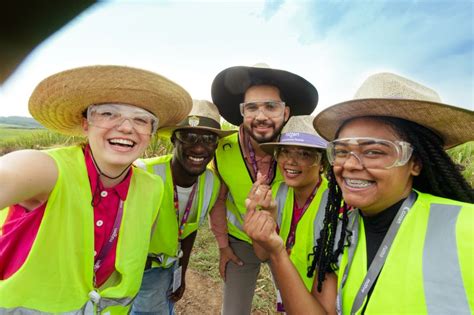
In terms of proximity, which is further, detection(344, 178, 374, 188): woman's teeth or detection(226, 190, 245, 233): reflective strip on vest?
detection(226, 190, 245, 233): reflective strip on vest

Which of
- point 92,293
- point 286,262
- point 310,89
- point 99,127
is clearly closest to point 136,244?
point 92,293

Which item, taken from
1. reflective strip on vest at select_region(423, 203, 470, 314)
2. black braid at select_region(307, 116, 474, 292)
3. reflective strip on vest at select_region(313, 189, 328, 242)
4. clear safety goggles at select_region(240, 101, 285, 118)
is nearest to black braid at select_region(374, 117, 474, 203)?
black braid at select_region(307, 116, 474, 292)

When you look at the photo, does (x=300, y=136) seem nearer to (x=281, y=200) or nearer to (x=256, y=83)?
(x=281, y=200)

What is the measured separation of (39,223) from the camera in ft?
5.07

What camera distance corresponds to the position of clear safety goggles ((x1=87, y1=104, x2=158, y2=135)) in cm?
185

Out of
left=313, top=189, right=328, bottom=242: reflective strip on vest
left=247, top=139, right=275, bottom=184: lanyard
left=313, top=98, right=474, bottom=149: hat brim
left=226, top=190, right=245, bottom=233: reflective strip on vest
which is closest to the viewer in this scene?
left=313, top=98, right=474, bottom=149: hat brim

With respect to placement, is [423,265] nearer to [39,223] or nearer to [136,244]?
[136,244]

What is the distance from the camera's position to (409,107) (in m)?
1.48

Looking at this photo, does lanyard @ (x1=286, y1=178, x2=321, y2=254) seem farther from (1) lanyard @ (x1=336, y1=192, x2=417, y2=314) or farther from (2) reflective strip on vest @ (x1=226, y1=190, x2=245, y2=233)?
(1) lanyard @ (x1=336, y1=192, x2=417, y2=314)

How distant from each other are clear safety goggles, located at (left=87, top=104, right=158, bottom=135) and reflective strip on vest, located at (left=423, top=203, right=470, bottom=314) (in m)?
1.75

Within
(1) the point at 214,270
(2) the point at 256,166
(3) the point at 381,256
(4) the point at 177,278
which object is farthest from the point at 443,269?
(1) the point at 214,270

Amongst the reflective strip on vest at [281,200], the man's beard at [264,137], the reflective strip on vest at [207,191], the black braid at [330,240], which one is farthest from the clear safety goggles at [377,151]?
the reflective strip on vest at [207,191]

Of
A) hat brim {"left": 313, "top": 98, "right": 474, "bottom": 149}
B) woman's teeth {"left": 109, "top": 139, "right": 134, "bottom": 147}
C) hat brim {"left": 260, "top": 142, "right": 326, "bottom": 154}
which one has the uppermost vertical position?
hat brim {"left": 313, "top": 98, "right": 474, "bottom": 149}

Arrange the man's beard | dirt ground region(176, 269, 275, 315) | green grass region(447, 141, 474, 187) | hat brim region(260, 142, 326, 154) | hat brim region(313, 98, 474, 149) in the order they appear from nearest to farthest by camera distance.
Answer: hat brim region(313, 98, 474, 149), hat brim region(260, 142, 326, 154), the man's beard, dirt ground region(176, 269, 275, 315), green grass region(447, 141, 474, 187)
